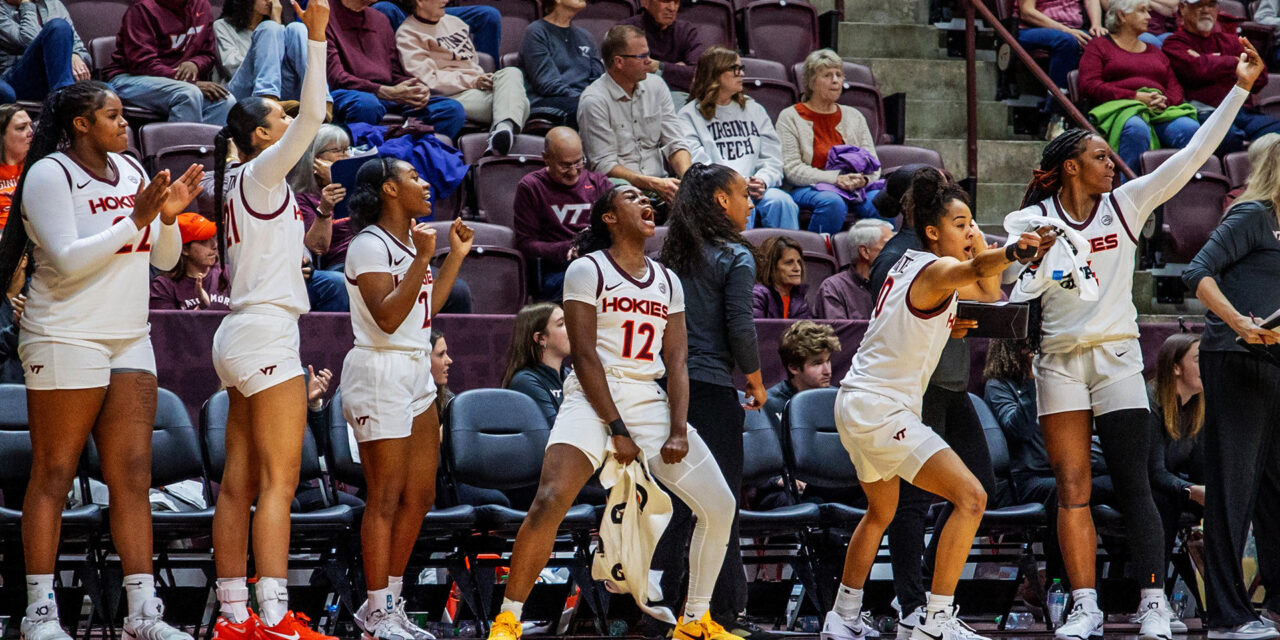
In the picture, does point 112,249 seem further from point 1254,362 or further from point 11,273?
point 1254,362

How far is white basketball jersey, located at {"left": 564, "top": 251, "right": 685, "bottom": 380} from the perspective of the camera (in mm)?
4547

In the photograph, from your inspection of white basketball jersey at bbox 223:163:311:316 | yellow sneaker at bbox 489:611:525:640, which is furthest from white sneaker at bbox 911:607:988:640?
white basketball jersey at bbox 223:163:311:316

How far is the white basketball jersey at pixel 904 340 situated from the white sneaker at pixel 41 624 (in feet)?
8.61

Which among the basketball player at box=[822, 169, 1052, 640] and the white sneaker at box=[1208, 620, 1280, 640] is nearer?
the basketball player at box=[822, 169, 1052, 640]

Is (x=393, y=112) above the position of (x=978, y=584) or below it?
above

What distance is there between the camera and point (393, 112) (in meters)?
8.12

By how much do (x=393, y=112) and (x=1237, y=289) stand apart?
4.78 metres

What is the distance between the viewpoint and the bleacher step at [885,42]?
33.2ft

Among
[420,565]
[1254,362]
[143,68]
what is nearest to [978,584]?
[1254,362]

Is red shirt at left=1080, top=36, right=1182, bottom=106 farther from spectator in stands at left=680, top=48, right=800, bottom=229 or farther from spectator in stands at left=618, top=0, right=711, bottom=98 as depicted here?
spectator in stands at left=618, top=0, right=711, bottom=98

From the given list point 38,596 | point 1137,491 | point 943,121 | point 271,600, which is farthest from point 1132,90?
point 38,596

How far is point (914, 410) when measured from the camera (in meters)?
4.65

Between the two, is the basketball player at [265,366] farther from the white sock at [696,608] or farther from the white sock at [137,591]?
the white sock at [696,608]

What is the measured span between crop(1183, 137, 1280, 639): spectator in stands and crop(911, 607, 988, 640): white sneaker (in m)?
1.17
